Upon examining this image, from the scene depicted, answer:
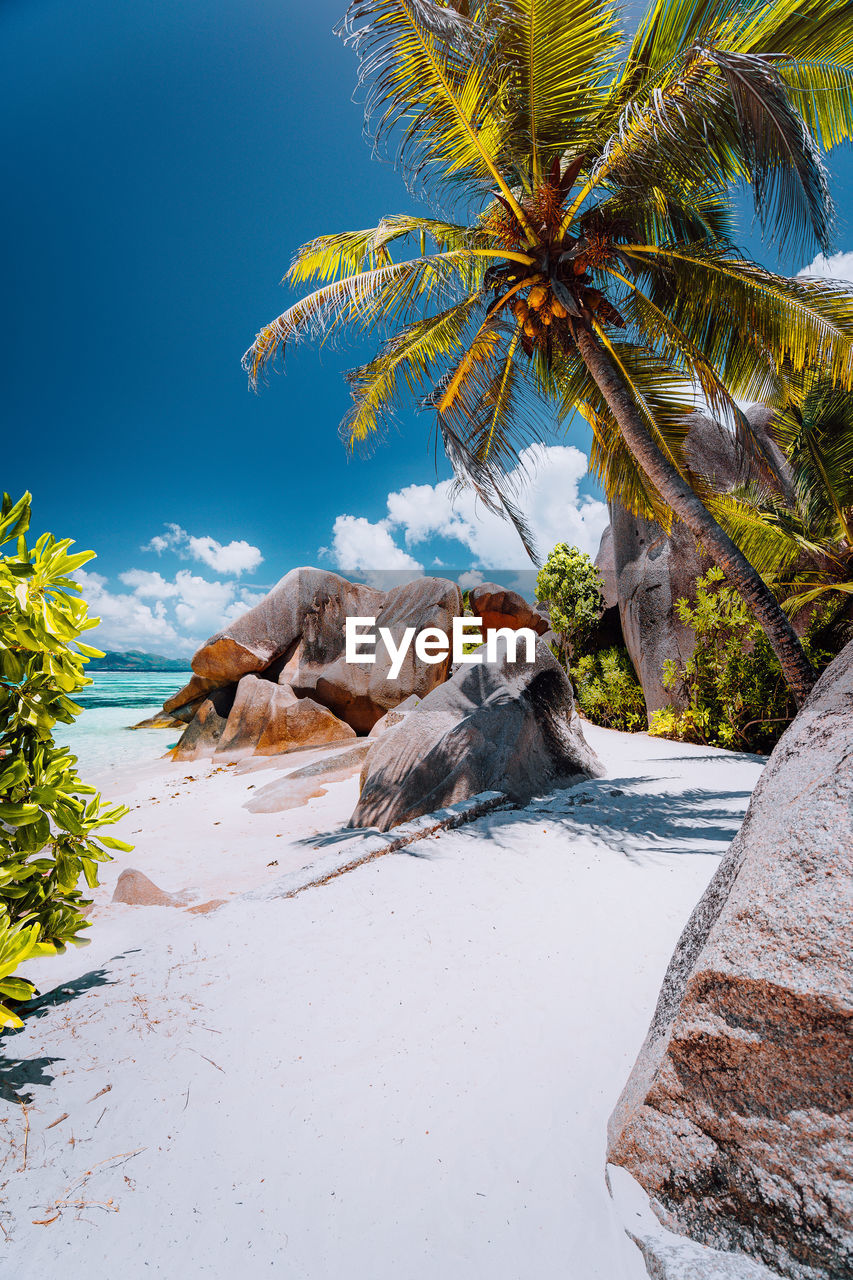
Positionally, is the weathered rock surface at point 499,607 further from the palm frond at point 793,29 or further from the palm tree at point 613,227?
the palm frond at point 793,29

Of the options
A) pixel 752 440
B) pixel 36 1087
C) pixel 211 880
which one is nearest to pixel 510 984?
pixel 36 1087

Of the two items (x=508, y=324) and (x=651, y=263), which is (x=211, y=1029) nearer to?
(x=508, y=324)

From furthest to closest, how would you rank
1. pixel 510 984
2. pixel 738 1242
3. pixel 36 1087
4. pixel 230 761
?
1. pixel 230 761
2. pixel 510 984
3. pixel 36 1087
4. pixel 738 1242

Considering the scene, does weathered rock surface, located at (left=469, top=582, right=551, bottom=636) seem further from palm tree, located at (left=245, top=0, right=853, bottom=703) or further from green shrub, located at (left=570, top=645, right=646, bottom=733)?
palm tree, located at (left=245, top=0, right=853, bottom=703)

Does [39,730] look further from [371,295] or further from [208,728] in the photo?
[208,728]

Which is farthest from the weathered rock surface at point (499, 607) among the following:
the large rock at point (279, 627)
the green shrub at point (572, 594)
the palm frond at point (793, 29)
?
the palm frond at point (793, 29)

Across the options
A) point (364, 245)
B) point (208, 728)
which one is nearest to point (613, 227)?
point (364, 245)

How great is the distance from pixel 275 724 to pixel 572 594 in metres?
8.40

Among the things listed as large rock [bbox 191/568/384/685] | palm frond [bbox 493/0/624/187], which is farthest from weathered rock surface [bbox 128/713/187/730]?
palm frond [bbox 493/0/624/187]

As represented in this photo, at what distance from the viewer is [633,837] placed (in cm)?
445

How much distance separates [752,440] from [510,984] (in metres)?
6.55

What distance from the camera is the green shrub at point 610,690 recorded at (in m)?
12.8

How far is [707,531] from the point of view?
213 inches

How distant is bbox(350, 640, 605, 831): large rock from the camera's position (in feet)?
17.6
